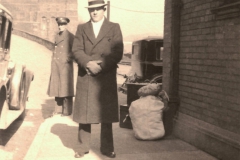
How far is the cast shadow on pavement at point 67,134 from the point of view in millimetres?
5723

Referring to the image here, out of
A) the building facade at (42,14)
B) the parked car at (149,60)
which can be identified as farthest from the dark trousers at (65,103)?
the building facade at (42,14)

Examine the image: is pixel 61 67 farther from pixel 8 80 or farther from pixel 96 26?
pixel 96 26

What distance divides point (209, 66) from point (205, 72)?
15 cm

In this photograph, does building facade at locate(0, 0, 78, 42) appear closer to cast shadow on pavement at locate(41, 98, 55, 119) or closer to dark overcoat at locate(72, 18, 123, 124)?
cast shadow on pavement at locate(41, 98, 55, 119)

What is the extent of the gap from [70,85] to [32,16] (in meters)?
42.6

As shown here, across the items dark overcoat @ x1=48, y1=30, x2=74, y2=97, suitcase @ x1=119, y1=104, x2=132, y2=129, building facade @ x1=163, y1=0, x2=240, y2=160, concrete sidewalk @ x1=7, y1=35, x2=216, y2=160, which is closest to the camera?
building facade @ x1=163, y1=0, x2=240, y2=160

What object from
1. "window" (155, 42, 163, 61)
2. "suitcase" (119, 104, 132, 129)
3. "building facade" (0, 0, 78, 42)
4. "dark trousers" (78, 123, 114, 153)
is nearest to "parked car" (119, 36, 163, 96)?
"window" (155, 42, 163, 61)

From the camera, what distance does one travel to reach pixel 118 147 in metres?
5.57

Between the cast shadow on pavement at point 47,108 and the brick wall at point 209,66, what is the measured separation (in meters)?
3.53

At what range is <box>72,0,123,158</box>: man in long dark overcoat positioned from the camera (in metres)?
4.84

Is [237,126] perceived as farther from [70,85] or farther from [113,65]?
[70,85]

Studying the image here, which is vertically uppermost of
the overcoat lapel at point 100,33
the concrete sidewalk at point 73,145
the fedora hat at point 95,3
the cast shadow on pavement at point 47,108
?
the fedora hat at point 95,3

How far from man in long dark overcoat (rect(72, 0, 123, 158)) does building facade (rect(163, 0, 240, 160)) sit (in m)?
1.41

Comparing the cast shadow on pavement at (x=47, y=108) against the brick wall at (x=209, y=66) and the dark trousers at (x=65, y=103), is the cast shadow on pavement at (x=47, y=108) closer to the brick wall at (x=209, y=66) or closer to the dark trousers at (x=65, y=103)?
the dark trousers at (x=65, y=103)
